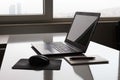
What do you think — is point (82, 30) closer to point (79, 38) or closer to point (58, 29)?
point (79, 38)

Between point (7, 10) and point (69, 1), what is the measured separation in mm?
876

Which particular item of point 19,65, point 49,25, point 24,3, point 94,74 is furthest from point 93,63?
point 24,3

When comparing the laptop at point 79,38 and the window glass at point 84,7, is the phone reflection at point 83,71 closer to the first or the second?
the laptop at point 79,38

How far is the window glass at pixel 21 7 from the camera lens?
10.0ft

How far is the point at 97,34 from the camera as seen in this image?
10.6ft

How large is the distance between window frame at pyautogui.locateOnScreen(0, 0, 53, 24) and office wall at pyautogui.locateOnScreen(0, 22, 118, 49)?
13cm

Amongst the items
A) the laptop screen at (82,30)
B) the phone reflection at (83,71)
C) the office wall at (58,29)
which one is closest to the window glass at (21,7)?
the office wall at (58,29)

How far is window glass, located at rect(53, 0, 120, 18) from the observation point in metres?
3.21

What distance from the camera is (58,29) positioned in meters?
3.09

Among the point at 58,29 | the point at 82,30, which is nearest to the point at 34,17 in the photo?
the point at 58,29

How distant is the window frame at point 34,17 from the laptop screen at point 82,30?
1333 millimetres

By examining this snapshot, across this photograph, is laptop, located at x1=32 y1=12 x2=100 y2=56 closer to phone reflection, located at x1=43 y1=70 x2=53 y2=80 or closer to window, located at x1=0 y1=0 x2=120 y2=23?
phone reflection, located at x1=43 y1=70 x2=53 y2=80

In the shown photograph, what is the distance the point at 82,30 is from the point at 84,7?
1.81 m

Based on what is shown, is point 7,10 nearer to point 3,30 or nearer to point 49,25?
point 3,30
